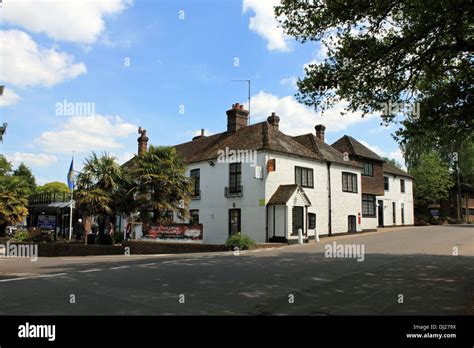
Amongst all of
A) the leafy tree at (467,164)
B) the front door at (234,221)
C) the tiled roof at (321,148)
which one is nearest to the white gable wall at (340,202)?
the tiled roof at (321,148)

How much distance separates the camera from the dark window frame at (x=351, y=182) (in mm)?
35188

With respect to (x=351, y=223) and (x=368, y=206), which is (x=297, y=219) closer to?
(x=351, y=223)

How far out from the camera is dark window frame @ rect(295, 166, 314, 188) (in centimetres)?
3075

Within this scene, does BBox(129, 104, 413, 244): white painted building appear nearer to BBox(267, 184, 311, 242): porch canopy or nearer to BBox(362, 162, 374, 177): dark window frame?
BBox(267, 184, 311, 242): porch canopy

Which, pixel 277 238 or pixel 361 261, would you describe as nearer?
pixel 361 261

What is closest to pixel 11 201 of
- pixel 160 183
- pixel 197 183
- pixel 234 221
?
pixel 160 183

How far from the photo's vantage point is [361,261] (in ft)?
50.9

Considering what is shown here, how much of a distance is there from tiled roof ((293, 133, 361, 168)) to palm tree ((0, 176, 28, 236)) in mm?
23103

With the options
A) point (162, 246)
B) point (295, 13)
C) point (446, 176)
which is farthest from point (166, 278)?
point (446, 176)

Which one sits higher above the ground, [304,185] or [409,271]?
[304,185]

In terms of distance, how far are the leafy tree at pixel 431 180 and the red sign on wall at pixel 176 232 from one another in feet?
142

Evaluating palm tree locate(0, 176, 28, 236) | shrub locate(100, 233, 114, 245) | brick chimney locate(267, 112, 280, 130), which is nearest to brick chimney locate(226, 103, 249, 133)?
brick chimney locate(267, 112, 280, 130)
